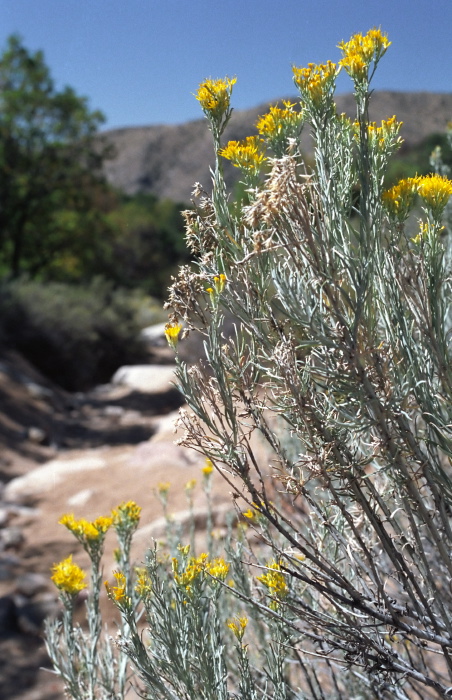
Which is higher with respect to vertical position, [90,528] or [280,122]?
[280,122]

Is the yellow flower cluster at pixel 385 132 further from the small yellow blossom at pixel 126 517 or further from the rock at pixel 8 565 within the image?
the rock at pixel 8 565

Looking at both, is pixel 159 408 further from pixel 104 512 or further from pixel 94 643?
pixel 94 643

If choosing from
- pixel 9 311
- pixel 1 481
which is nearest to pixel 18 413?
pixel 1 481

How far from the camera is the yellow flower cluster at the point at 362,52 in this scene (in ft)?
4.87

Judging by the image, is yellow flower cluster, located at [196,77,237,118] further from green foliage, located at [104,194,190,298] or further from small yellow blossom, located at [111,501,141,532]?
green foliage, located at [104,194,190,298]

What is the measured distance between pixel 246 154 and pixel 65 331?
47.9 feet

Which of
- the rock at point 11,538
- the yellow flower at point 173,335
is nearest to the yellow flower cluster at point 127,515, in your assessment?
the yellow flower at point 173,335

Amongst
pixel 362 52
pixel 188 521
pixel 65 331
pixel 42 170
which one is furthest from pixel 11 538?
pixel 42 170

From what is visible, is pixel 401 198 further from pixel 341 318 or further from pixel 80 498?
pixel 80 498

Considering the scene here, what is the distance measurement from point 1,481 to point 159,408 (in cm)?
558

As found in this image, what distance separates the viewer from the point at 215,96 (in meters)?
1.62

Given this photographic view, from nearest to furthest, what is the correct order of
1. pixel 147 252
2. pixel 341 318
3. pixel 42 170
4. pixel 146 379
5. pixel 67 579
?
1. pixel 341 318
2. pixel 67 579
3. pixel 146 379
4. pixel 42 170
5. pixel 147 252

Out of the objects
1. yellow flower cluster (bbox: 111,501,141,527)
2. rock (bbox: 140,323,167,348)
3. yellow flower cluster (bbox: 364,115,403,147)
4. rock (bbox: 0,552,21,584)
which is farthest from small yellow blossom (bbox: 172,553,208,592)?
rock (bbox: 140,323,167,348)

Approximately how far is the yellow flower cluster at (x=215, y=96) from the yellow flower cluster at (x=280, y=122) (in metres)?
0.11
